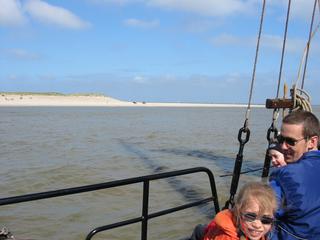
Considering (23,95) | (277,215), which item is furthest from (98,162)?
(23,95)

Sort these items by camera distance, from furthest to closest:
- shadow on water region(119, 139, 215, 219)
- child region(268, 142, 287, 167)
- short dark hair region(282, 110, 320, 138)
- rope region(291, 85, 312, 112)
→ shadow on water region(119, 139, 215, 219) < rope region(291, 85, 312, 112) < child region(268, 142, 287, 167) < short dark hair region(282, 110, 320, 138)

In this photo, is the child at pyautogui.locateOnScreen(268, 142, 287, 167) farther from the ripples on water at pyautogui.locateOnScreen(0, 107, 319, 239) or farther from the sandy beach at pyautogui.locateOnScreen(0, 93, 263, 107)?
the sandy beach at pyautogui.locateOnScreen(0, 93, 263, 107)

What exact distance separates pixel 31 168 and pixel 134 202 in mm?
4478

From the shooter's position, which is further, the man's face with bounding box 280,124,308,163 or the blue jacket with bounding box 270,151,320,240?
the man's face with bounding box 280,124,308,163

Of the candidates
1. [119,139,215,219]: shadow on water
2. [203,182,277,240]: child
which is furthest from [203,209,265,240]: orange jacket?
[119,139,215,219]: shadow on water

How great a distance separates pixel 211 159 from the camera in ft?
46.9

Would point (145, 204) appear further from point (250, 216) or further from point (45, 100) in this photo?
point (45, 100)

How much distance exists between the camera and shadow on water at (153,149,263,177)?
1211 cm

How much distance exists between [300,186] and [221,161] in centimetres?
1152

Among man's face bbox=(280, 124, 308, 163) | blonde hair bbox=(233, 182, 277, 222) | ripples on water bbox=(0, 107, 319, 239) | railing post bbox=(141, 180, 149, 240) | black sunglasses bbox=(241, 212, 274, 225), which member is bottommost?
ripples on water bbox=(0, 107, 319, 239)

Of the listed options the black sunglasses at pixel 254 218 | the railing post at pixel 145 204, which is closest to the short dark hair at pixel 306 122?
the black sunglasses at pixel 254 218

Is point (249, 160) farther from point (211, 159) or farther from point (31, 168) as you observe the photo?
point (31, 168)

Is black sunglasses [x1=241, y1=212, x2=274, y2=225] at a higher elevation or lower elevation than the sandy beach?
higher

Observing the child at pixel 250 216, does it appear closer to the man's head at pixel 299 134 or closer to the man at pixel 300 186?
the man at pixel 300 186
